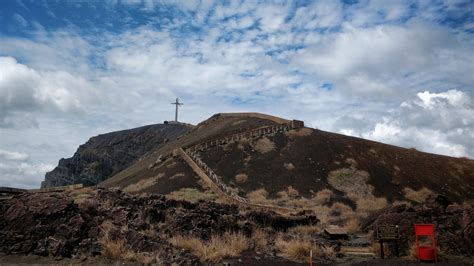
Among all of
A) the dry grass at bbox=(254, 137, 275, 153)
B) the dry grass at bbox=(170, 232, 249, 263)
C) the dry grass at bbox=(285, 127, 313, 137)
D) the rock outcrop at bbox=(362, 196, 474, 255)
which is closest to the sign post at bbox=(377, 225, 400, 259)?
the rock outcrop at bbox=(362, 196, 474, 255)

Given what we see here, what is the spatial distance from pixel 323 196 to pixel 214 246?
24.0 m

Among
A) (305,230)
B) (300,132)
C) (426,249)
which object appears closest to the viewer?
(426,249)

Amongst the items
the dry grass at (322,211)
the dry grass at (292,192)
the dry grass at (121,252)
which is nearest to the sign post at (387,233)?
the dry grass at (121,252)

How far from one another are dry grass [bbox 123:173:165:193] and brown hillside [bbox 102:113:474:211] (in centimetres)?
12

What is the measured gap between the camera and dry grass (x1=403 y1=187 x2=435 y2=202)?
3734cm

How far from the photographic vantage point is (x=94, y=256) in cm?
1161

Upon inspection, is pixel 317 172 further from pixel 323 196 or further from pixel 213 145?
pixel 213 145

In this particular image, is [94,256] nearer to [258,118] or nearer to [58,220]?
[58,220]

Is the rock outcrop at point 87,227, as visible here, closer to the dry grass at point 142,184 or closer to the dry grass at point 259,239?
the dry grass at point 259,239

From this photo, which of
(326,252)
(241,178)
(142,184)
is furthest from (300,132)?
(326,252)

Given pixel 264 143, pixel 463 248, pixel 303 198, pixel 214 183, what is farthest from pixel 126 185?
pixel 463 248

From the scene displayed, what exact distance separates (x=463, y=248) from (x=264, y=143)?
115 feet

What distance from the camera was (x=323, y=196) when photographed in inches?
1385

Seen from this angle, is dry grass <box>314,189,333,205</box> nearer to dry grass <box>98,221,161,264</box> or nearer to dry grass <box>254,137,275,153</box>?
dry grass <box>254,137,275,153</box>
